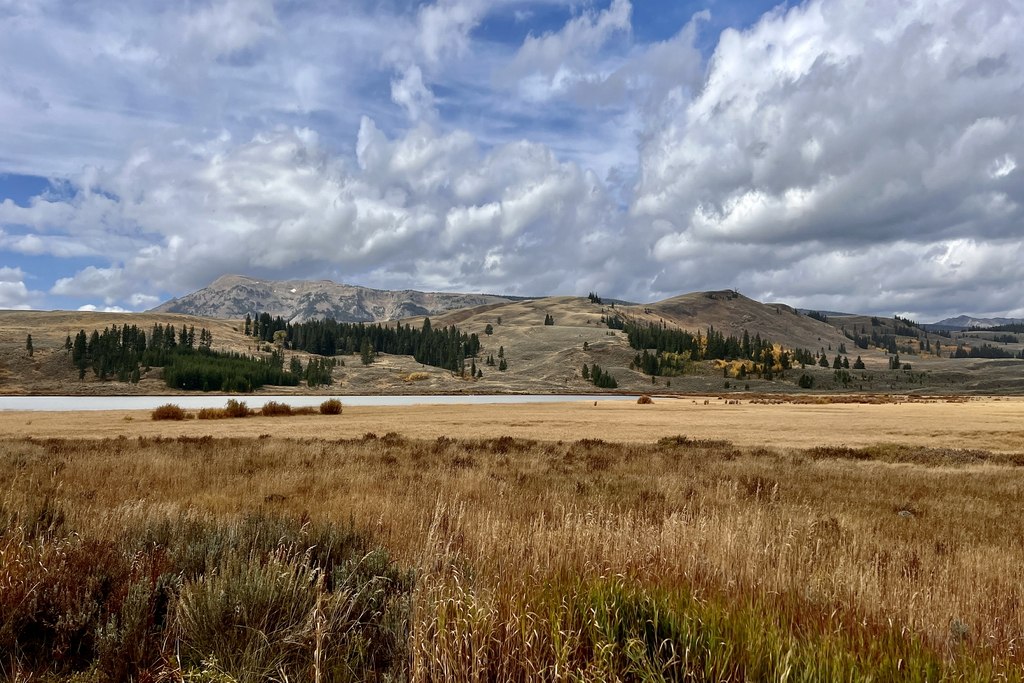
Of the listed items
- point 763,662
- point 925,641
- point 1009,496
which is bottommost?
point 1009,496

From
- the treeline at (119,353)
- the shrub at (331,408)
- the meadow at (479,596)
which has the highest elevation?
the treeline at (119,353)

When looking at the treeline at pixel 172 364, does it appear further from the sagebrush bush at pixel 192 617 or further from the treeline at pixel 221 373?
the sagebrush bush at pixel 192 617

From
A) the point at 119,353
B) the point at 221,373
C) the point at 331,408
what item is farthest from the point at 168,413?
the point at 119,353

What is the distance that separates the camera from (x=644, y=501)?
13531 mm

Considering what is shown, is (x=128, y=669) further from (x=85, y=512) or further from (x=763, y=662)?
(x=85, y=512)

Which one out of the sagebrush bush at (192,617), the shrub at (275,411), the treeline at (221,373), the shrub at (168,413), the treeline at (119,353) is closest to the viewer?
the sagebrush bush at (192,617)

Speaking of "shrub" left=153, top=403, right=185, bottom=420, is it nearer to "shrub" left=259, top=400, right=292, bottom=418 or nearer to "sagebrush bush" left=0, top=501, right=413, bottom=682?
"shrub" left=259, top=400, right=292, bottom=418

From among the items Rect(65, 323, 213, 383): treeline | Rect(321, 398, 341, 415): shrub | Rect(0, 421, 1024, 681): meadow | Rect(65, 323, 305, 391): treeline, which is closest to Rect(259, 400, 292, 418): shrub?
Rect(321, 398, 341, 415): shrub

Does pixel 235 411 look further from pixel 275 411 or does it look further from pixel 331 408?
pixel 331 408

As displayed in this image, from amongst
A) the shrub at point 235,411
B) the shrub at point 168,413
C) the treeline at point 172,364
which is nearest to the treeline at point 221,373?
the treeline at point 172,364

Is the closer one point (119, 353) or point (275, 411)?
point (275, 411)

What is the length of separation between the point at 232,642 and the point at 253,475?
44.0 feet

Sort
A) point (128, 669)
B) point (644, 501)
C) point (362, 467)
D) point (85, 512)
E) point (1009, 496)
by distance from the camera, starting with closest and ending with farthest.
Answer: point (128, 669), point (85, 512), point (644, 501), point (1009, 496), point (362, 467)

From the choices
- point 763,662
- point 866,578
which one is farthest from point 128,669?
point 866,578
